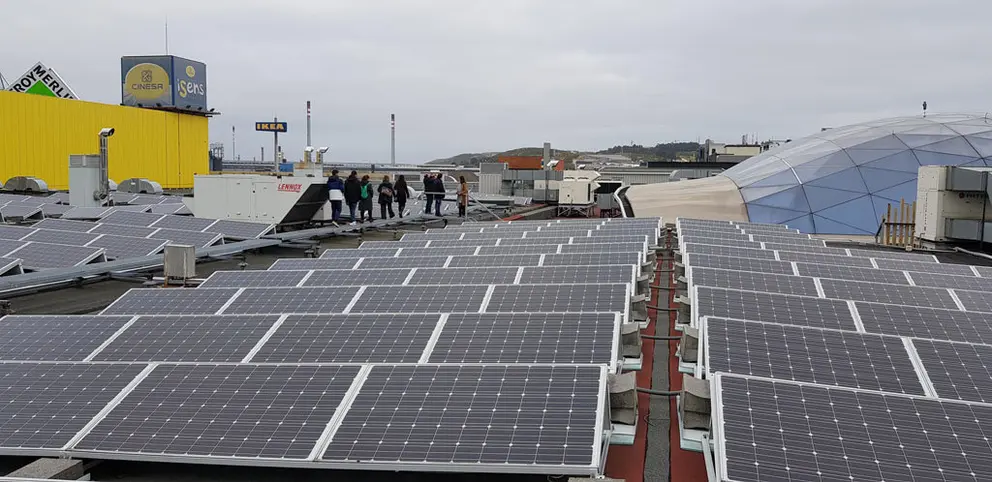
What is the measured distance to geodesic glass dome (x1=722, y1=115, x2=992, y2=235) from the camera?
31.4 metres

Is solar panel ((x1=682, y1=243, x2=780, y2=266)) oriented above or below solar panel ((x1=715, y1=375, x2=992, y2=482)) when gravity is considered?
above

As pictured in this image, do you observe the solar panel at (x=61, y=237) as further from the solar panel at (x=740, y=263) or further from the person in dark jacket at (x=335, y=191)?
the solar panel at (x=740, y=263)

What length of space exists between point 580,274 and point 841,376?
4.93m

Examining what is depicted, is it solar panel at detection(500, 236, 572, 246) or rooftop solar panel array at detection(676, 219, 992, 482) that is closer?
rooftop solar panel array at detection(676, 219, 992, 482)

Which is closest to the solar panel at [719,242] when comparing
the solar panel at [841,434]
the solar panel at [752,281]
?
the solar panel at [752,281]

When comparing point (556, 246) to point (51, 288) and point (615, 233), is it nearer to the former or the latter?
point (615, 233)

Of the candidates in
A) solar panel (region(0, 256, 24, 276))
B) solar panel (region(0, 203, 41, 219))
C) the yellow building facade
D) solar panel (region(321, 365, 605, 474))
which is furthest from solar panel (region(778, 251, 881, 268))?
the yellow building facade

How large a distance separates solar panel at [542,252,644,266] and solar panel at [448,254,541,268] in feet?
0.88

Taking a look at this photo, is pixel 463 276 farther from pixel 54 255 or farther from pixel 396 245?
pixel 54 255

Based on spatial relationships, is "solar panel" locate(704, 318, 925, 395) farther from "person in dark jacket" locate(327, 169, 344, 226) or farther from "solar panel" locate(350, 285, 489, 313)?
"person in dark jacket" locate(327, 169, 344, 226)

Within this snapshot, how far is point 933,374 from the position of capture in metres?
6.34

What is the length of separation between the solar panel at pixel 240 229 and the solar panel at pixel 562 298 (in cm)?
1165

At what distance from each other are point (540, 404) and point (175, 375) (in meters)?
3.14

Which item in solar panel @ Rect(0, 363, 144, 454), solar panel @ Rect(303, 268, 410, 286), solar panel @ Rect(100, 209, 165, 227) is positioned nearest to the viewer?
solar panel @ Rect(0, 363, 144, 454)
